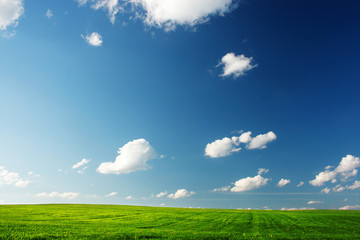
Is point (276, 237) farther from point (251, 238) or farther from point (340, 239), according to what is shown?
point (340, 239)

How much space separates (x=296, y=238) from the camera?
27031mm

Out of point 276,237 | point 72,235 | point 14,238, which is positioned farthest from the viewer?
point 276,237

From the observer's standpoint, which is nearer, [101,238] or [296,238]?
[101,238]

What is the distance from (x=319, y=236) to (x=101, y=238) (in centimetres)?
2712

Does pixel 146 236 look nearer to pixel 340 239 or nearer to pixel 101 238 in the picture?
pixel 101 238

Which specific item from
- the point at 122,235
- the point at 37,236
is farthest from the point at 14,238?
the point at 122,235

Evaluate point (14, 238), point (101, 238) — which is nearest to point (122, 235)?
point (101, 238)

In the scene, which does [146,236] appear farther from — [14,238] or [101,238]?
[14,238]

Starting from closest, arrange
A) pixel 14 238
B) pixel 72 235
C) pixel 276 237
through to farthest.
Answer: pixel 14 238, pixel 72 235, pixel 276 237

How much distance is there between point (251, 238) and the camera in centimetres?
2645

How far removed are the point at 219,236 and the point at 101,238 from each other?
45.0 ft

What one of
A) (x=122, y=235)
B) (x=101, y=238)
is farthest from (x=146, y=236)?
(x=101, y=238)

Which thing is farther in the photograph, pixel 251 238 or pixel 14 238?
pixel 251 238

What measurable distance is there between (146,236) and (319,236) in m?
22.2
